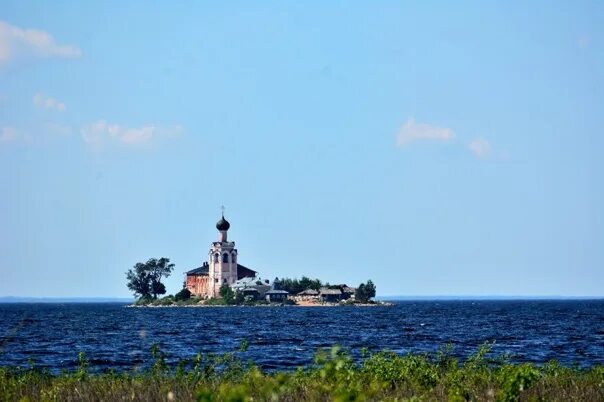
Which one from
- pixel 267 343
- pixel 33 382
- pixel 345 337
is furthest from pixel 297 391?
pixel 345 337

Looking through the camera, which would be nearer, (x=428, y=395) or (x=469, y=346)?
(x=428, y=395)

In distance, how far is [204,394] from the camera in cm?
1405

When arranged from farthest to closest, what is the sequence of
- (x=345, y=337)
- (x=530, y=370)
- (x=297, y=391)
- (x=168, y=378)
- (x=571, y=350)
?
(x=345, y=337) < (x=571, y=350) < (x=168, y=378) < (x=297, y=391) < (x=530, y=370)

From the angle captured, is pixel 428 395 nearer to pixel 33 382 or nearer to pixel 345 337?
pixel 33 382

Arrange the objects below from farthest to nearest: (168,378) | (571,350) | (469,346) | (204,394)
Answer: (469,346) → (571,350) → (168,378) → (204,394)

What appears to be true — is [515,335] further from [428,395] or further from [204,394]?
[204,394]

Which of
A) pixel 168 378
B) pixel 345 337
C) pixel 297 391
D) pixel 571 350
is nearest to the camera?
pixel 297 391

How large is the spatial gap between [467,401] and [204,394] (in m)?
8.85

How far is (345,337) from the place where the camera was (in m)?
71.0

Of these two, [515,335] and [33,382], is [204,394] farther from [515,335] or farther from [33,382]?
[515,335]

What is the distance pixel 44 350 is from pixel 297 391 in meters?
37.0

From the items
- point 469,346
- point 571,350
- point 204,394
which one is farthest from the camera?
point 469,346

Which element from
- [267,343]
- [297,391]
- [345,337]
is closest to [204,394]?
[297,391]

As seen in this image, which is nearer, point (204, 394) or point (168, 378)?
point (204, 394)
